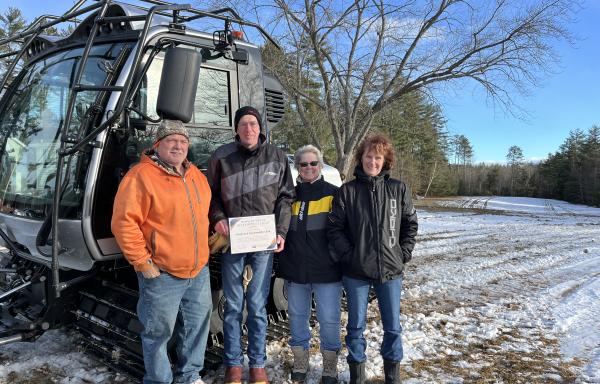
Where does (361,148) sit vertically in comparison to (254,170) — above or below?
above

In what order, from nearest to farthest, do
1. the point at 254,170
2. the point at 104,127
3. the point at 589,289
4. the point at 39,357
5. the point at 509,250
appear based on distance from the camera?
the point at 104,127
the point at 254,170
the point at 39,357
the point at 589,289
the point at 509,250

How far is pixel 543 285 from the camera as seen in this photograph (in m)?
7.08

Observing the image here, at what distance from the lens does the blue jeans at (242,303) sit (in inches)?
129

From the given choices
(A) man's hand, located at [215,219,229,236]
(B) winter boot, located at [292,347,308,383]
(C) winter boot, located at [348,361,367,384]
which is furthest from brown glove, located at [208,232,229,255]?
(C) winter boot, located at [348,361,367,384]

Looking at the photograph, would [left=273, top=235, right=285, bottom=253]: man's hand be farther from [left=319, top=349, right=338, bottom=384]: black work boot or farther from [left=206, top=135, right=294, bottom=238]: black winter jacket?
[left=319, top=349, right=338, bottom=384]: black work boot

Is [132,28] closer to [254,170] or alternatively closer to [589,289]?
[254,170]

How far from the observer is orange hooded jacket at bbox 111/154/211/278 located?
2.68 meters

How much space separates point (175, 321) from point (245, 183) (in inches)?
42.3

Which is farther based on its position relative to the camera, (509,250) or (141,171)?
(509,250)

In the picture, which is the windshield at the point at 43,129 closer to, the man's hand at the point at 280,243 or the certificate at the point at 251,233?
the certificate at the point at 251,233

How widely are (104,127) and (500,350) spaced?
13.3 feet

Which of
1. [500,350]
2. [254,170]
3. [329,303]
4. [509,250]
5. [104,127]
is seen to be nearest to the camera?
[104,127]

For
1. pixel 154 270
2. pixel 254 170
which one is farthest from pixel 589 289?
pixel 154 270

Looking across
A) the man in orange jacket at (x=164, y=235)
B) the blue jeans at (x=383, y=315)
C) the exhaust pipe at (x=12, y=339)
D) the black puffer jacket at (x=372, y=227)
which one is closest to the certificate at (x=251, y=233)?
the man in orange jacket at (x=164, y=235)
